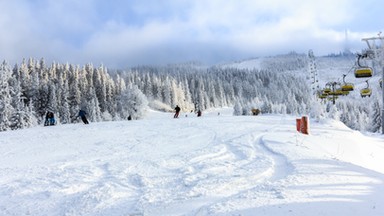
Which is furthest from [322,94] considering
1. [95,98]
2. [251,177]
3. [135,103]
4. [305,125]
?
[95,98]

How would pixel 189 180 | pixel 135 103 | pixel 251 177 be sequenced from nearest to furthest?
pixel 189 180, pixel 251 177, pixel 135 103

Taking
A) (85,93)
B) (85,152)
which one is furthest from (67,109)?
(85,152)

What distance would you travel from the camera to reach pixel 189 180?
9.93 metres

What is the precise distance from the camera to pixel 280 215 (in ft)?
22.0

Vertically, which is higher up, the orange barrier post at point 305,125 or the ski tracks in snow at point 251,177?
the orange barrier post at point 305,125

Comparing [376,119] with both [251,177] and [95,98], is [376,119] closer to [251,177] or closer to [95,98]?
[251,177]

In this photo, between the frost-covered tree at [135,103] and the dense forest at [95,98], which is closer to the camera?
the dense forest at [95,98]

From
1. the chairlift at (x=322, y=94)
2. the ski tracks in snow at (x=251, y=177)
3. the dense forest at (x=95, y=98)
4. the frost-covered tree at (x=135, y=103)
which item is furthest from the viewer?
the frost-covered tree at (x=135, y=103)

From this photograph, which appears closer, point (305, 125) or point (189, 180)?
point (189, 180)

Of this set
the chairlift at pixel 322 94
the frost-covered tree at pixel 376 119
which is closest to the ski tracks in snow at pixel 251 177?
the chairlift at pixel 322 94

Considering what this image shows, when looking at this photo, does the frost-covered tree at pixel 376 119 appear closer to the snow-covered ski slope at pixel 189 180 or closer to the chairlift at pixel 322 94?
the chairlift at pixel 322 94

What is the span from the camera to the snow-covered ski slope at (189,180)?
298 inches

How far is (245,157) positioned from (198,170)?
8.76 ft

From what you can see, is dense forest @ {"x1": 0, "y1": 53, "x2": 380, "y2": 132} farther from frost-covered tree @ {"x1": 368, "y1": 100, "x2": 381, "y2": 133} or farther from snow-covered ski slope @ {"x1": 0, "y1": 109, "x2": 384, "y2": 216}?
snow-covered ski slope @ {"x1": 0, "y1": 109, "x2": 384, "y2": 216}
